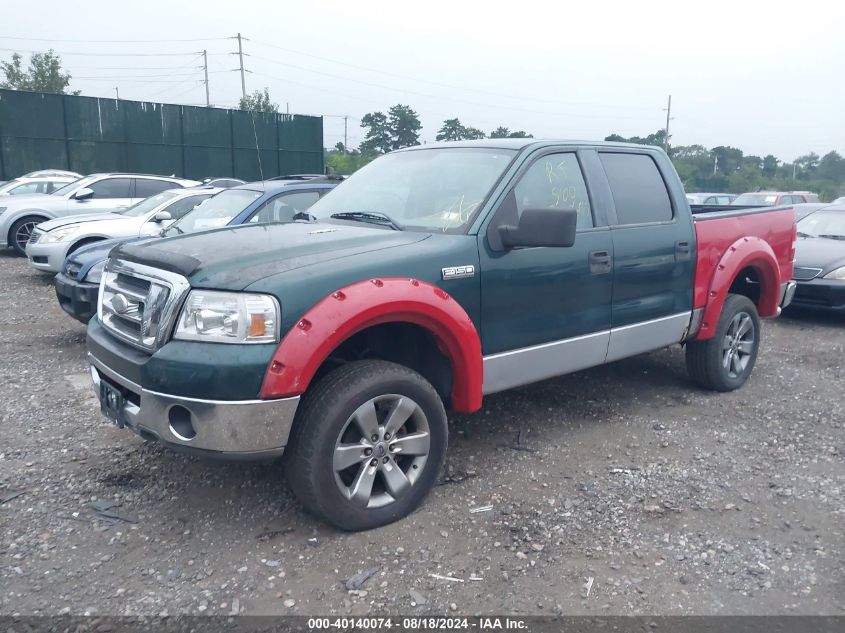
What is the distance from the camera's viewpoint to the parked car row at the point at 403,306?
3.05m

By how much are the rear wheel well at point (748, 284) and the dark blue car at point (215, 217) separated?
3780 millimetres

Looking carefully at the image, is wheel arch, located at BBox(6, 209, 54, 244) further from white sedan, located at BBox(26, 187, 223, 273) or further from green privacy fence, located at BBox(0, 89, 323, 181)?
green privacy fence, located at BBox(0, 89, 323, 181)

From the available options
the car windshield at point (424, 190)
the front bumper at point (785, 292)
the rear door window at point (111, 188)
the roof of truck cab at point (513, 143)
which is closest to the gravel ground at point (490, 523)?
the front bumper at point (785, 292)

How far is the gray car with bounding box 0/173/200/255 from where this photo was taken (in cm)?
1275

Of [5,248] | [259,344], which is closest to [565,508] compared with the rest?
[259,344]

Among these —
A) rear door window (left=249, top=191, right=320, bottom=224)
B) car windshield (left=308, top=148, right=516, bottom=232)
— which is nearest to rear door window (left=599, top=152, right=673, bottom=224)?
car windshield (left=308, top=148, right=516, bottom=232)

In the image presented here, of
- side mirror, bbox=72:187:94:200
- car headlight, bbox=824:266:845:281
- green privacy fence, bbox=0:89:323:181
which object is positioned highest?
green privacy fence, bbox=0:89:323:181

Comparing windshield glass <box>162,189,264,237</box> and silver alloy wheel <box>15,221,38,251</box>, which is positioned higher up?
windshield glass <box>162,189,264,237</box>

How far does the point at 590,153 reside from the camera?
462 centimetres

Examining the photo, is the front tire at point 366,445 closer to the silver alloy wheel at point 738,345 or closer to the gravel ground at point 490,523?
the gravel ground at point 490,523

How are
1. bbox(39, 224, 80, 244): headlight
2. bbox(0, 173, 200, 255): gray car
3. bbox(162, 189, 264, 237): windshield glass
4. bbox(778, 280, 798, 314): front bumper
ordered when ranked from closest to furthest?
1. bbox(778, 280, 798, 314): front bumper
2. bbox(162, 189, 264, 237): windshield glass
3. bbox(39, 224, 80, 244): headlight
4. bbox(0, 173, 200, 255): gray car

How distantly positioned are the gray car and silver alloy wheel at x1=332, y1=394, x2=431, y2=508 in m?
10.7

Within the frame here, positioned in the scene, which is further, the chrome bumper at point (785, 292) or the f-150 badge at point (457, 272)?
the chrome bumper at point (785, 292)

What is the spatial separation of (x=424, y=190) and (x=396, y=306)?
1.19 m
